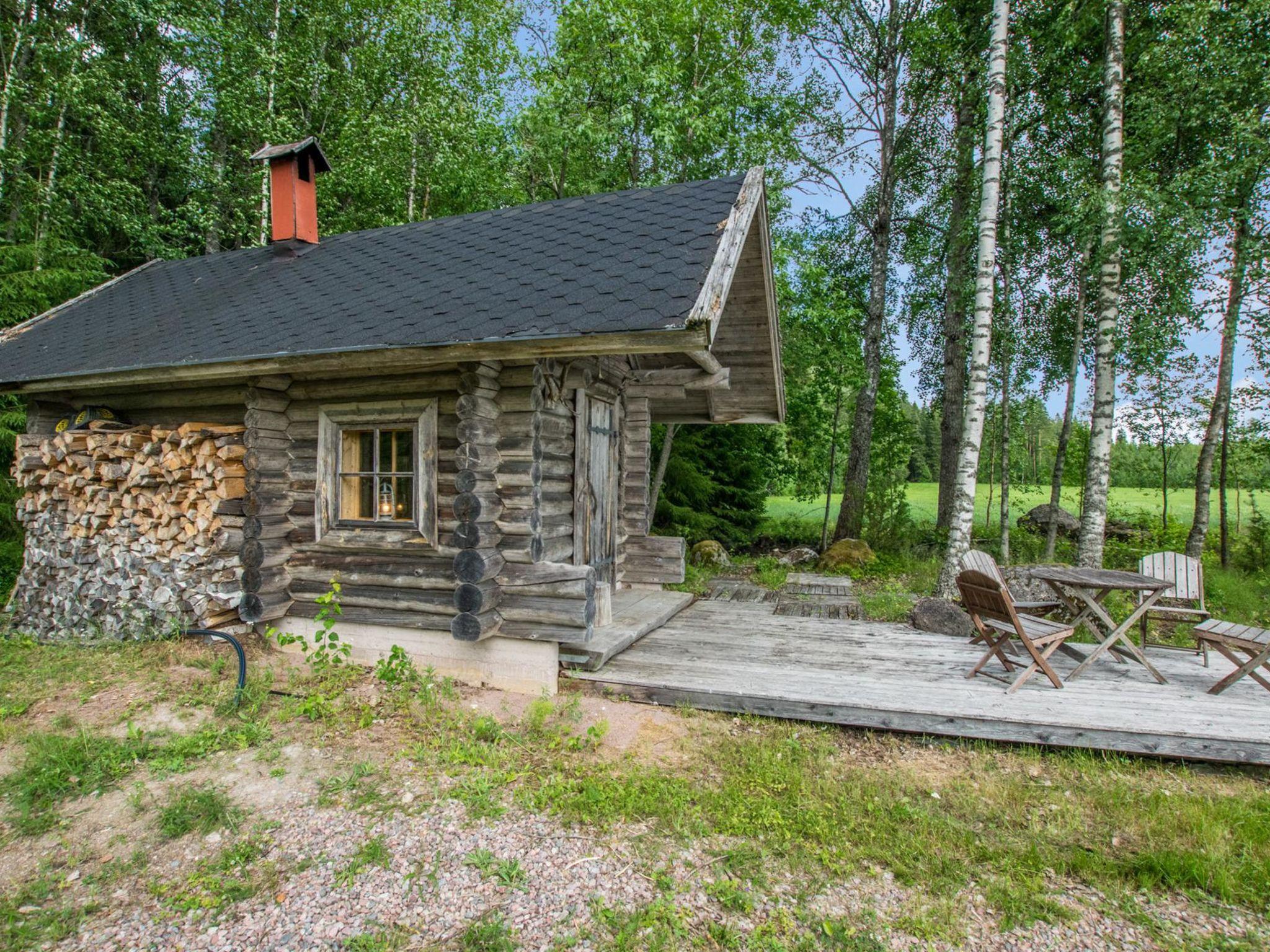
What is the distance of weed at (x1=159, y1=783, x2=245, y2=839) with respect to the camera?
3172 millimetres

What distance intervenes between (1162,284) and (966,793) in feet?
32.2

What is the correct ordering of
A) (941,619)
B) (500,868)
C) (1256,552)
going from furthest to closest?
(1256,552) → (941,619) → (500,868)

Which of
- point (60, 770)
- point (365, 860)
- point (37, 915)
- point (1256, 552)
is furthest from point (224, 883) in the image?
Result: point (1256, 552)

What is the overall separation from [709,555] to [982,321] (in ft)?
19.5

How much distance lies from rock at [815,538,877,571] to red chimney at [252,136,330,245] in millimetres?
9276

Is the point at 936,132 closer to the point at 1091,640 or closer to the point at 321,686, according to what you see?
the point at 1091,640

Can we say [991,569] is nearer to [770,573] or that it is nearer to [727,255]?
[727,255]

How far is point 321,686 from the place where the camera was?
487 cm

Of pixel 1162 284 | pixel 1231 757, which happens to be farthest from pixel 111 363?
pixel 1162 284

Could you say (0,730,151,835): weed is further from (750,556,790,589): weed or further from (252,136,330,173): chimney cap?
(750,556,790,589): weed

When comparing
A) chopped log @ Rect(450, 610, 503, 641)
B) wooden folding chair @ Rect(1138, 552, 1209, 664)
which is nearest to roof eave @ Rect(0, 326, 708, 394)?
chopped log @ Rect(450, 610, 503, 641)

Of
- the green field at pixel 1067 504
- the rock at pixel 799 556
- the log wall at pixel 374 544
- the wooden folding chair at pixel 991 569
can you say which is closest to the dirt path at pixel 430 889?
the log wall at pixel 374 544

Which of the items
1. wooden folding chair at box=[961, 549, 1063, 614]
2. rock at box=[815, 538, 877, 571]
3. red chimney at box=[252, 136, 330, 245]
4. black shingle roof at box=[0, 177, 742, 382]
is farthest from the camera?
rock at box=[815, 538, 877, 571]

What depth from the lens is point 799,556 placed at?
1244cm
